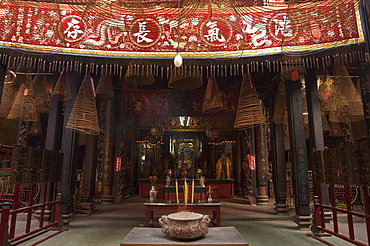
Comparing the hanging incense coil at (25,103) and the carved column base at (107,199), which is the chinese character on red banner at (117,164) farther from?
the hanging incense coil at (25,103)

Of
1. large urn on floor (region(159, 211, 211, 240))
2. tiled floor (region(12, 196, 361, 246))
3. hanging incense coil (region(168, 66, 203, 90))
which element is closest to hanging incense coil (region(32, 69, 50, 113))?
tiled floor (region(12, 196, 361, 246))

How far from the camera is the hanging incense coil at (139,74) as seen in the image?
5.19 m

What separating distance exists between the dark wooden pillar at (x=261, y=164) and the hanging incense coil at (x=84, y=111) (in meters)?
6.05

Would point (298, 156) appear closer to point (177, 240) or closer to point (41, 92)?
point (177, 240)

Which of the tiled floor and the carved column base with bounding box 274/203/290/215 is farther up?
the carved column base with bounding box 274/203/290/215

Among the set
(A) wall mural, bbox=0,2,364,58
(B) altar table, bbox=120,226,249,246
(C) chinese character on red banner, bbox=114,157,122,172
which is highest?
(A) wall mural, bbox=0,2,364,58

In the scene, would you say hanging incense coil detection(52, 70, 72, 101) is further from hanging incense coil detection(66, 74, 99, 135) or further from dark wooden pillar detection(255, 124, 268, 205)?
dark wooden pillar detection(255, 124, 268, 205)

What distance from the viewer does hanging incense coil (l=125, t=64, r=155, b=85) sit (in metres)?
5.19

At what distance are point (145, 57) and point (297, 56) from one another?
313 centimetres

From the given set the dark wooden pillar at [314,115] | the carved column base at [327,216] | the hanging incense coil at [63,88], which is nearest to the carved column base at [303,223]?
the carved column base at [327,216]

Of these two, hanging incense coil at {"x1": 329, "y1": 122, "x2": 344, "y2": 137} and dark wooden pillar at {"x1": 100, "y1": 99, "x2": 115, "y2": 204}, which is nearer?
dark wooden pillar at {"x1": 100, "y1": 99, "x2": 115, "y2": 204}

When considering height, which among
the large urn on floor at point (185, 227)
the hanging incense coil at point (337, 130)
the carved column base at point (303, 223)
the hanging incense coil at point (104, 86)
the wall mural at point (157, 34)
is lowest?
the carved column base at point (303, 223)

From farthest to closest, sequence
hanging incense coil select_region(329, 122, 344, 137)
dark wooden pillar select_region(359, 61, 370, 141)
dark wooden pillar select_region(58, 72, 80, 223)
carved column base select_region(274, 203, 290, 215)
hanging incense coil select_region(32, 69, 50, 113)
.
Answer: hanging incense coil select_region(329, 122, 344, 137)
hanging incense coil select_region(32, 69, 50, 113)
carved column base select_region(274, 203, 290, 215)
dark wooden pillar select_region(58, 72, 80, 223)
dark wooden pillar select_region(359, 61, 370, 141)

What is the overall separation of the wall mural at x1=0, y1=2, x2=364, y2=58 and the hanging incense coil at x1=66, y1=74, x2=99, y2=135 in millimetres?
1059
